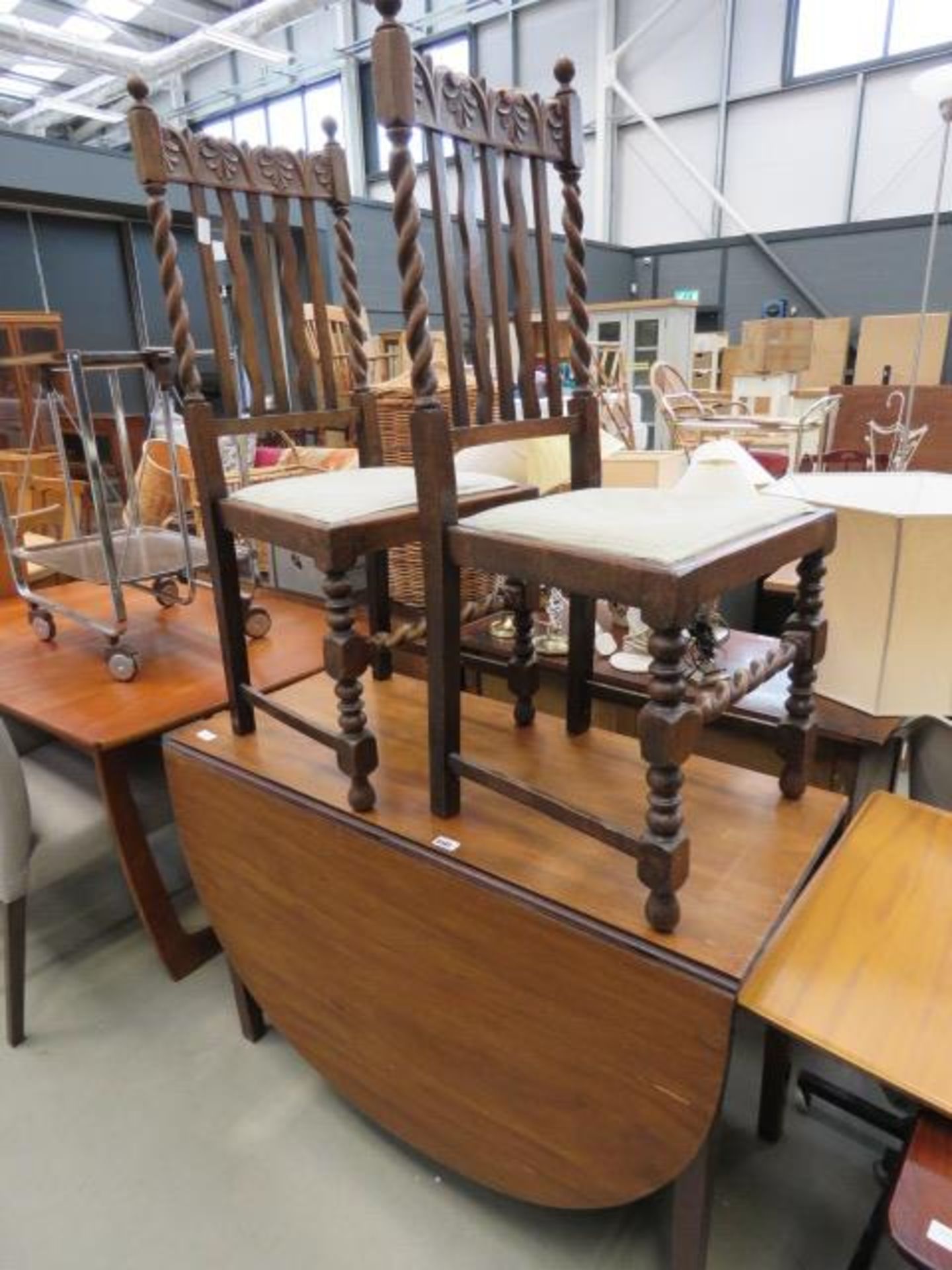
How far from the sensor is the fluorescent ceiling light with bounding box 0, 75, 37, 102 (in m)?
9.44

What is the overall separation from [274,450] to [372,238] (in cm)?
384

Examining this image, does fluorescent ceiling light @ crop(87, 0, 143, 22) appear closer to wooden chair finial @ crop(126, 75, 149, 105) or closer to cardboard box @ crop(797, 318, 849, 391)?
cardboard box @ crop(797, 318, 849, 391)

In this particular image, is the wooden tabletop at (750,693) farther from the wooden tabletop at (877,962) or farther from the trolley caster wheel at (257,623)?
the trolley caster wheel at (257,623)

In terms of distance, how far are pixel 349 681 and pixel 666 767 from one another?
0.44m

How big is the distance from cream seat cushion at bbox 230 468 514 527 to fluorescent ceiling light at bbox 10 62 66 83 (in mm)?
10549

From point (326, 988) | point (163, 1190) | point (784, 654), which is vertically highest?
point (784, 654)

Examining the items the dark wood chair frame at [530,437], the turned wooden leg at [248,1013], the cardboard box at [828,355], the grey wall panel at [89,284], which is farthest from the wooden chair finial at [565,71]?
the cardboard box at [828,355]

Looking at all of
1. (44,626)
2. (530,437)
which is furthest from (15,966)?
(530,437)

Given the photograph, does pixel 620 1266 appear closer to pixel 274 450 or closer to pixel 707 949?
pixel 707 949

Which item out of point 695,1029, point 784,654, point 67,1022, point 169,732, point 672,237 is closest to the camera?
point 695,1029

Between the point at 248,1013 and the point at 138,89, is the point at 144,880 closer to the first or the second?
the point at 248,1013

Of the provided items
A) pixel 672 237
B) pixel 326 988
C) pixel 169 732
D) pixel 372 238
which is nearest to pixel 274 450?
pixel 169 732

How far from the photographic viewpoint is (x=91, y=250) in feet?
20.1

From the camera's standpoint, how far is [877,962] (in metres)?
0.84
